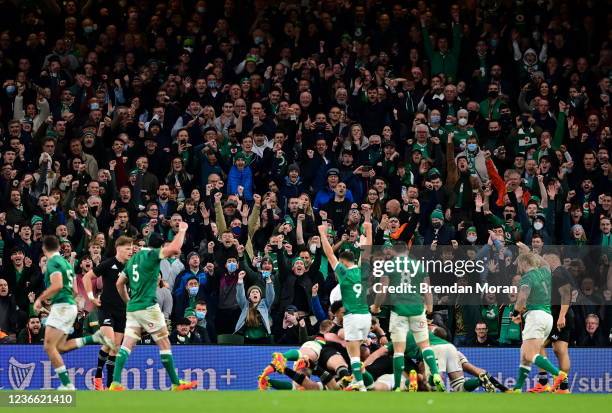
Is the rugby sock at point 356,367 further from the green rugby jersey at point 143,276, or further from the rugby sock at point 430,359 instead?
the green rugby jersey at point 143,276

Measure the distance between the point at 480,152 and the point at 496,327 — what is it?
4.01 meters

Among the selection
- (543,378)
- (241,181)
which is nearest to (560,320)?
(543,378)

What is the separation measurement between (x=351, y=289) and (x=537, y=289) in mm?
2575

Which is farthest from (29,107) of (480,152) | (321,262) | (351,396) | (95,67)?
(351,396)

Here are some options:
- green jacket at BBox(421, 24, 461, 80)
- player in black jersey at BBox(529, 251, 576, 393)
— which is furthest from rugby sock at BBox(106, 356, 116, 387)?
green jacket at BBox(421, 24, 461, 80)

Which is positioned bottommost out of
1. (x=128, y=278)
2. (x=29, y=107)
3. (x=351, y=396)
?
(x=351, y=396)

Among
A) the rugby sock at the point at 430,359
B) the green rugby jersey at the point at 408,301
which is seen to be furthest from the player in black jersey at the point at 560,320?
the green rugby jersey at the point at 408,301

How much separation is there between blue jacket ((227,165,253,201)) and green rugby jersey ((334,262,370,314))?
5.52m

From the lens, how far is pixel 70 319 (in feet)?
53.4

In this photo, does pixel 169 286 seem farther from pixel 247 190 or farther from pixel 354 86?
pixel 354 86

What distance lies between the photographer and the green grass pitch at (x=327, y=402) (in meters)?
13.8

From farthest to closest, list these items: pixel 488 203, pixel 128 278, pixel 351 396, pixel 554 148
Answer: pixel 554 148
pixel 488 203
pixel 128 278
pixel 351 396

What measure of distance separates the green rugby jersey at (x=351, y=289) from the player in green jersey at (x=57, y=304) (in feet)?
11.6

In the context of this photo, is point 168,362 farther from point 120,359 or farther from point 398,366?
Result: point 398,366
